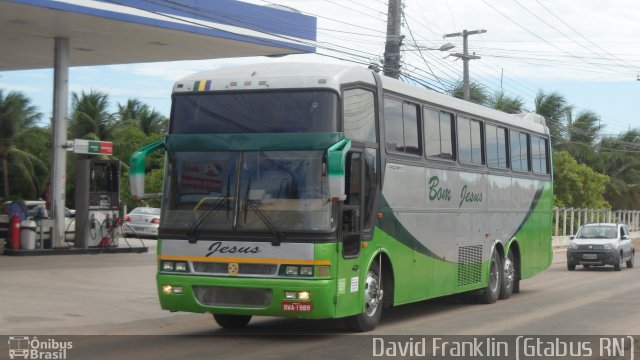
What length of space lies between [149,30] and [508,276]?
12.5 metres

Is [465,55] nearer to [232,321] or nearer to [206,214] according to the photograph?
[232,321]

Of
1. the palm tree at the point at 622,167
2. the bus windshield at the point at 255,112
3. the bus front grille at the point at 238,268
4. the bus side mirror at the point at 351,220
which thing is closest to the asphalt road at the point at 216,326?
the bus front grille at the point at 238,268

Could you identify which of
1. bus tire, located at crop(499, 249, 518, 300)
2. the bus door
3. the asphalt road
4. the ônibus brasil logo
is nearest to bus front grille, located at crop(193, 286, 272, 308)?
the asphalt road

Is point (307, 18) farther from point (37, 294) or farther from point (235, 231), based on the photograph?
point (235, 231)

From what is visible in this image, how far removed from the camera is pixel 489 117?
61.1ft

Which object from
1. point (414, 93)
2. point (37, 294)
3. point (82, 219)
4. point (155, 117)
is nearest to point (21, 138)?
point (155, 117)

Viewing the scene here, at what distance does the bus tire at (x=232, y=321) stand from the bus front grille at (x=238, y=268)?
5.22ft

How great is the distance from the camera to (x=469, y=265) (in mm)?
17359

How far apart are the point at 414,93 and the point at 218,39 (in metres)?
14.0

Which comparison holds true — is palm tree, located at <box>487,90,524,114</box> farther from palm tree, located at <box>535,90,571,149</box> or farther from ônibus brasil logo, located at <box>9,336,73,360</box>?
ônibus brasil logo, located at <box>9,336,73,360</box>

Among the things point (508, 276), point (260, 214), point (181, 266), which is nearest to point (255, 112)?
point (260, 214)

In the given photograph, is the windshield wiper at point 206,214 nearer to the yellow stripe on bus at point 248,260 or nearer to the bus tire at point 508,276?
the yellow stripe on bus at point 248,260

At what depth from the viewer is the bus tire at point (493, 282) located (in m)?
18.5

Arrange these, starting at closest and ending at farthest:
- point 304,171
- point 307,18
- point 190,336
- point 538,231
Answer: point 304,171 < point 190,336 < point 538,231 < point 307,18
